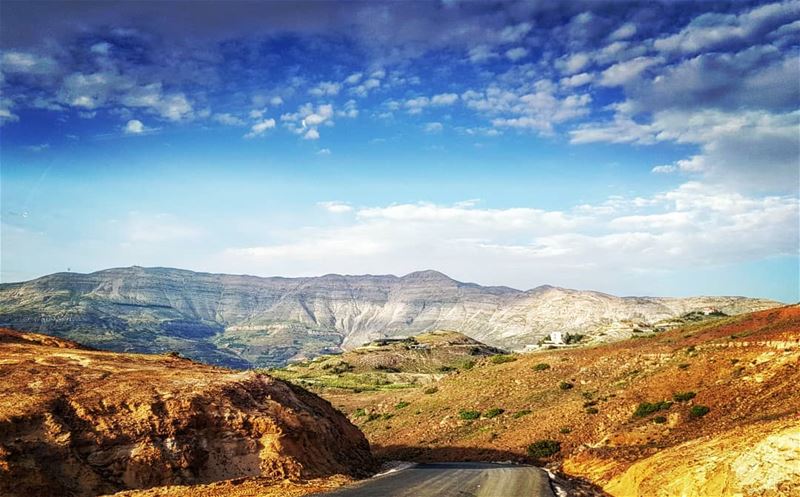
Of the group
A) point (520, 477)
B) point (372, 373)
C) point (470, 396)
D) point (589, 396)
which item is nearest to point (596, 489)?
point (520, 477)

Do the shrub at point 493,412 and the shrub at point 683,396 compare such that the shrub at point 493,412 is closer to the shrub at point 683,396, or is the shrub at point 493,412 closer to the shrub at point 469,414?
the shrub at point 469,414

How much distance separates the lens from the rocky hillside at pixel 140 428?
1905cm

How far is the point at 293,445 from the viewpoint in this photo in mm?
25406

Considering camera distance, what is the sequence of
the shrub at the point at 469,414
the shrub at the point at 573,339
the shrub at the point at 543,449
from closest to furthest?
the shrub at the point at 543,449, the shrub at the point at 469,414, the shrub at the point at 573,339

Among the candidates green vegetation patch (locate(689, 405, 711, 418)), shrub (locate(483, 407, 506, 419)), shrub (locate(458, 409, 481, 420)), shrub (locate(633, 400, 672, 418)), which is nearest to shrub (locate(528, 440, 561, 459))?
shrub (locate(633, 400, 672, 418))

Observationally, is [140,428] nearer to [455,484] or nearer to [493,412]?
[455,484]

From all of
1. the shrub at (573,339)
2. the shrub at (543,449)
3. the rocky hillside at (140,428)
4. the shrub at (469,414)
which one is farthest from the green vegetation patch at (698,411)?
the shrub at (573,339)

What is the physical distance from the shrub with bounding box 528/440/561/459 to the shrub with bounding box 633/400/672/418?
7.31m

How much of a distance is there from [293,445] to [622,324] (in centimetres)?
14813

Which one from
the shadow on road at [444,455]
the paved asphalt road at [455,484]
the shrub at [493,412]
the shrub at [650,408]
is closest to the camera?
the paved asphalt road at [455,484]

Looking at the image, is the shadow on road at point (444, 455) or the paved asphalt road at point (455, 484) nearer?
the paved asphalt road at point (455, 484)

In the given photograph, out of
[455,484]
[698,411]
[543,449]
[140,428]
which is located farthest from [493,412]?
[140,428]

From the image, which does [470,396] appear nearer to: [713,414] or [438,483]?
[713,414]

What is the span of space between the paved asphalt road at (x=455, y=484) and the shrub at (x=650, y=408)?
1501 cm
